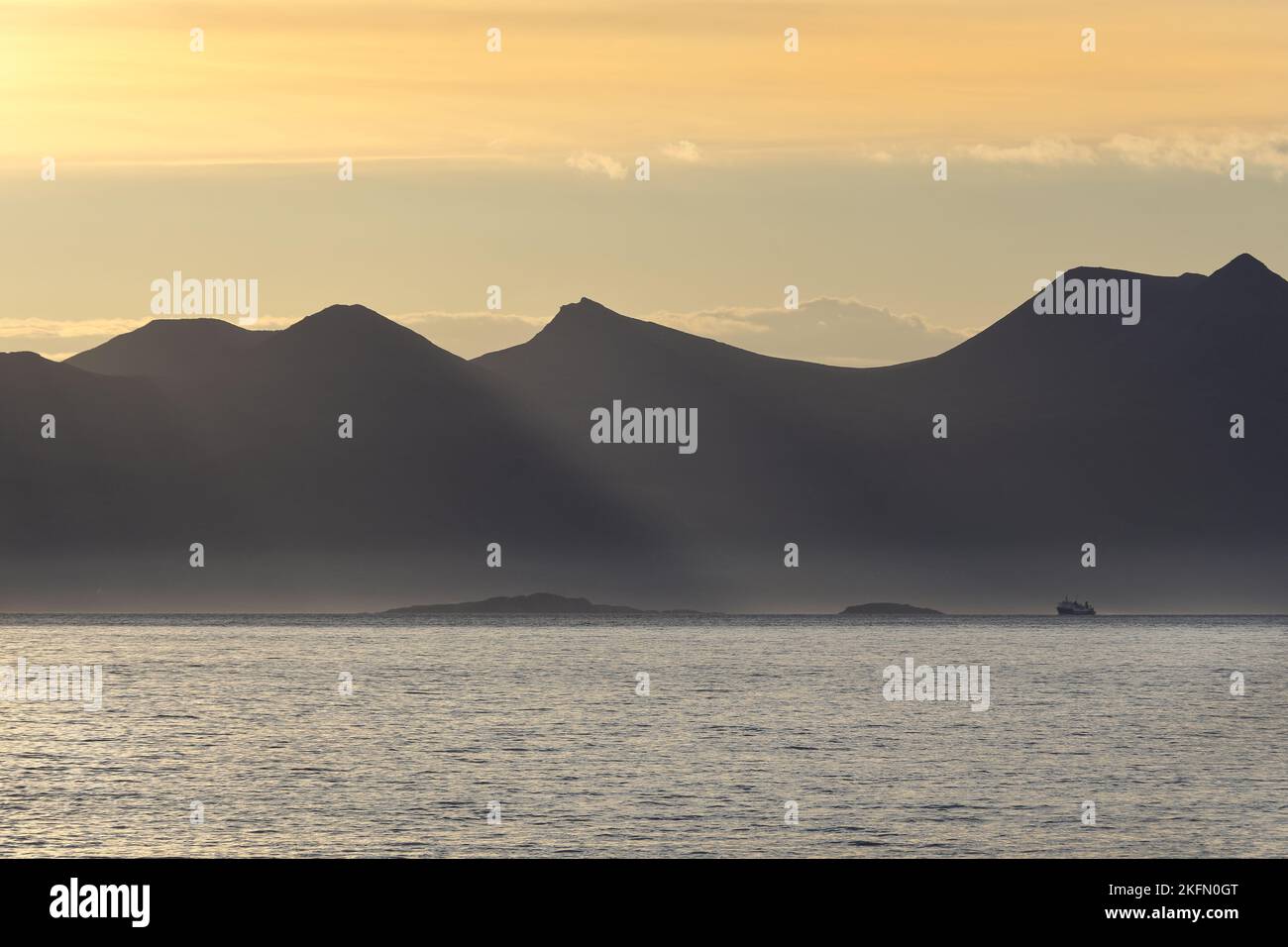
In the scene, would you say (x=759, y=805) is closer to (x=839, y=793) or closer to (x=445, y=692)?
(x=839, y=793)

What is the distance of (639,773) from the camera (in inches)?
2499

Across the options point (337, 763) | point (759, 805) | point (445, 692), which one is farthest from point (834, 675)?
point (759, 805)

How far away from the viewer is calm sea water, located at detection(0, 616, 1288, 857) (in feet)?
156

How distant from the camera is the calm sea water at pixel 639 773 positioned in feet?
156

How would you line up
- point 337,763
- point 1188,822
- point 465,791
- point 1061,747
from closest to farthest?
point 1188,822 → point 465,791 → point 337,763 → point 1061,747

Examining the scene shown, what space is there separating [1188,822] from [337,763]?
32.6 metres

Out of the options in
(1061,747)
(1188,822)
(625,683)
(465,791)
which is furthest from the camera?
(625,683)
